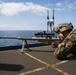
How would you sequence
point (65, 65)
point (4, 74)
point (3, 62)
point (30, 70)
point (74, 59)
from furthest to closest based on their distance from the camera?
point (74, 59) < point (3, 62) < point (65, 65) < point (30, 70) < point (4, 74)

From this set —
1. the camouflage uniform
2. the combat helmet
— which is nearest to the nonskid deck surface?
the camouflage uniform

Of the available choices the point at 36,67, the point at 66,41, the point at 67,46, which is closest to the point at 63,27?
the point at 66,41

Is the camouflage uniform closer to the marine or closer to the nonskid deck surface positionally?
the marine

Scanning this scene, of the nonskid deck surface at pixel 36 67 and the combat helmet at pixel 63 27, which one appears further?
the combat helmet at pixel 63 27

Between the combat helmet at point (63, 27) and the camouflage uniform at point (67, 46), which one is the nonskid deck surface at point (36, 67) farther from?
the combat helmet at point (63, 27)

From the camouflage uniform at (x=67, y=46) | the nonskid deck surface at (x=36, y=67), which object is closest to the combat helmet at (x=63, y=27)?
the camouflage uniform at (x=67, y=46)

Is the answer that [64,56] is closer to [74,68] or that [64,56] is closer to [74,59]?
[74,59]

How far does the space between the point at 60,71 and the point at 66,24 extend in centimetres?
282

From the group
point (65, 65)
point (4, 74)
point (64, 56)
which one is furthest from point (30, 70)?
point (64, 56)

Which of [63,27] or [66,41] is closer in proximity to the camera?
[66,41]

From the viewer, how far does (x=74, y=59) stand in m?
8.47

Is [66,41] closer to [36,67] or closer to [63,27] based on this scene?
[63,27]

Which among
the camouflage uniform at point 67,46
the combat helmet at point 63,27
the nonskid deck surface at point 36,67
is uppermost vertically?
the combat helmet at point 63,27

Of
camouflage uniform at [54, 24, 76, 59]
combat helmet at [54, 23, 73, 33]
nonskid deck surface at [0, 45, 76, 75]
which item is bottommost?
nonskid deck surface at [0, 45, 76, 75]
